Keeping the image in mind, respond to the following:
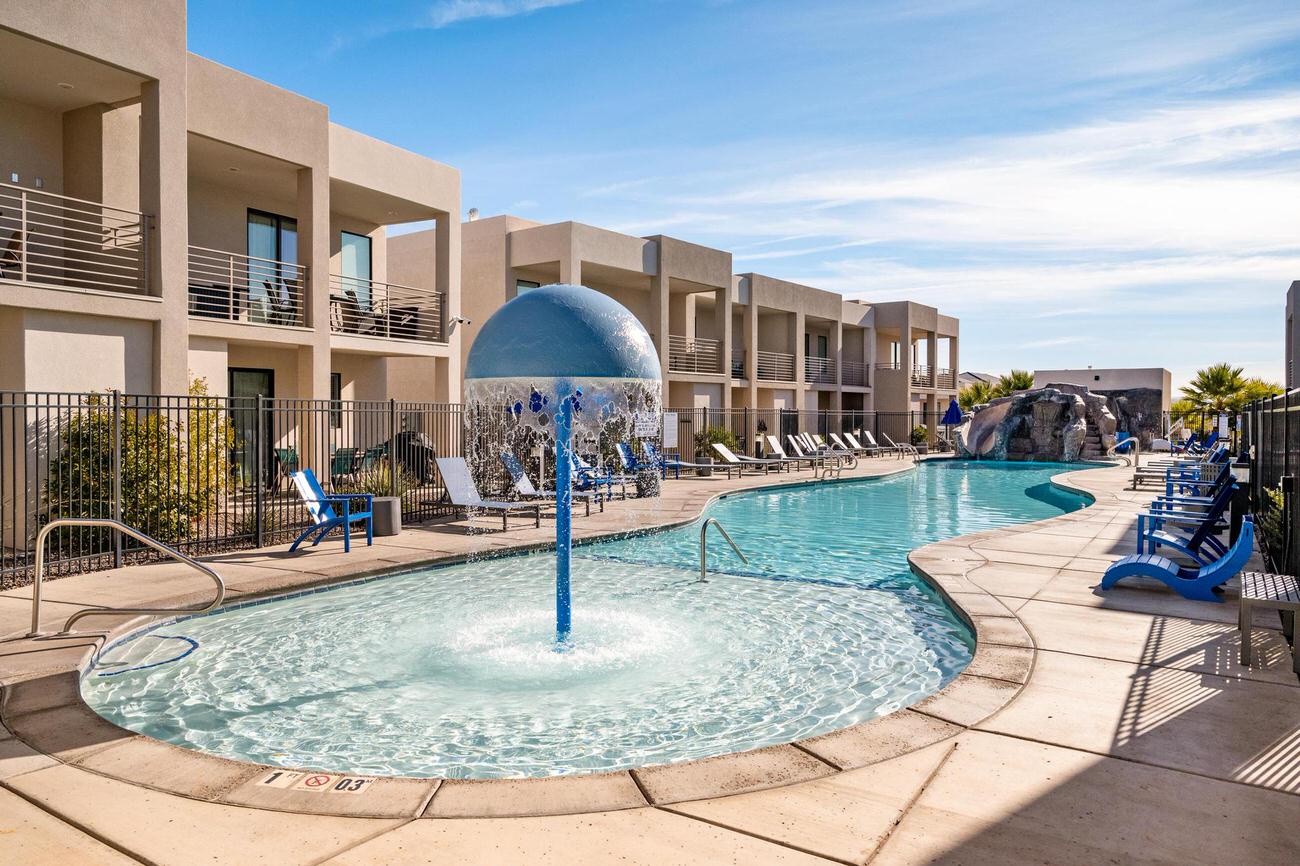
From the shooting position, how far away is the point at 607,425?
7320mm

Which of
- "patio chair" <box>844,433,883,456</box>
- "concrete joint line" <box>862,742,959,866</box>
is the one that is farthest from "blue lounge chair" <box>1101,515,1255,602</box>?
"patio chair" <box>844,433,883,456</box>

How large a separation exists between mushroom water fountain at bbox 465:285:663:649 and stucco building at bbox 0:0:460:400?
799 cm

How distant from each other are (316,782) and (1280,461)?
433 inches

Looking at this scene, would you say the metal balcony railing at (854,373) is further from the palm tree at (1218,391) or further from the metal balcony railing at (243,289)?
the metal balcony railing at (243,289)

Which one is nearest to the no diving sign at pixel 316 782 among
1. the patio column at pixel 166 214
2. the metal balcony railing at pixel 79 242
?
the patio column at pixel 166 214

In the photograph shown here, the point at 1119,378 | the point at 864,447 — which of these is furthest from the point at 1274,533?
the point at 1119,378

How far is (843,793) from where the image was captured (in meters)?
3.67

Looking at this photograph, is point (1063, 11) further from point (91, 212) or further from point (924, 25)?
point (91, 212)

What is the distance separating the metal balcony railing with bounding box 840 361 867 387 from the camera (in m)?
39.7

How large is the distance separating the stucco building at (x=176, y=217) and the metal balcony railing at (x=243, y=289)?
5 centimetres

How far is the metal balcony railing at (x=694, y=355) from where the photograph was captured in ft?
91.9

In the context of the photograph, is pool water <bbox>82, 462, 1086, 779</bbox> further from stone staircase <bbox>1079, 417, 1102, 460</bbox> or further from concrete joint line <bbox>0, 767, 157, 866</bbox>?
stone staircase <bbox>1079, 417, 1102, 460</bbox>

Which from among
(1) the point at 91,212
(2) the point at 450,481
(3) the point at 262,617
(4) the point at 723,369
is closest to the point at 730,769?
(3) the point at 262,617

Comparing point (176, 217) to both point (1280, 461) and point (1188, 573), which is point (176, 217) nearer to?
point (1188, 573)
